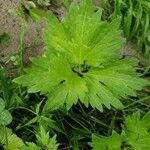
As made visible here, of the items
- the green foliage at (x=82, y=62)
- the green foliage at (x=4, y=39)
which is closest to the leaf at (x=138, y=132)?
the green foliage at (x=82, y=62)

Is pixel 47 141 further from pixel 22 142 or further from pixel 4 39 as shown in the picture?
pixel 4 39

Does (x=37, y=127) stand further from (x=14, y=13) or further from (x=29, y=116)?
(x=14, y=13)

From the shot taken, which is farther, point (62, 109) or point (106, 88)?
point (62, 109)

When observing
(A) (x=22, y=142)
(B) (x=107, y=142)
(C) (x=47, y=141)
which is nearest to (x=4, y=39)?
(A) (x=22, y=142)

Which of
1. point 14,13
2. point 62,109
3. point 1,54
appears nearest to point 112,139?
point 62,109

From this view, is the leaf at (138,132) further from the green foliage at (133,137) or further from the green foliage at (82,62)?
the green foliage at (82,62)

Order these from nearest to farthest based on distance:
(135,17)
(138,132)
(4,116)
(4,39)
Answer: (138,132)
(4,116)
(4,39)
(135,17)
